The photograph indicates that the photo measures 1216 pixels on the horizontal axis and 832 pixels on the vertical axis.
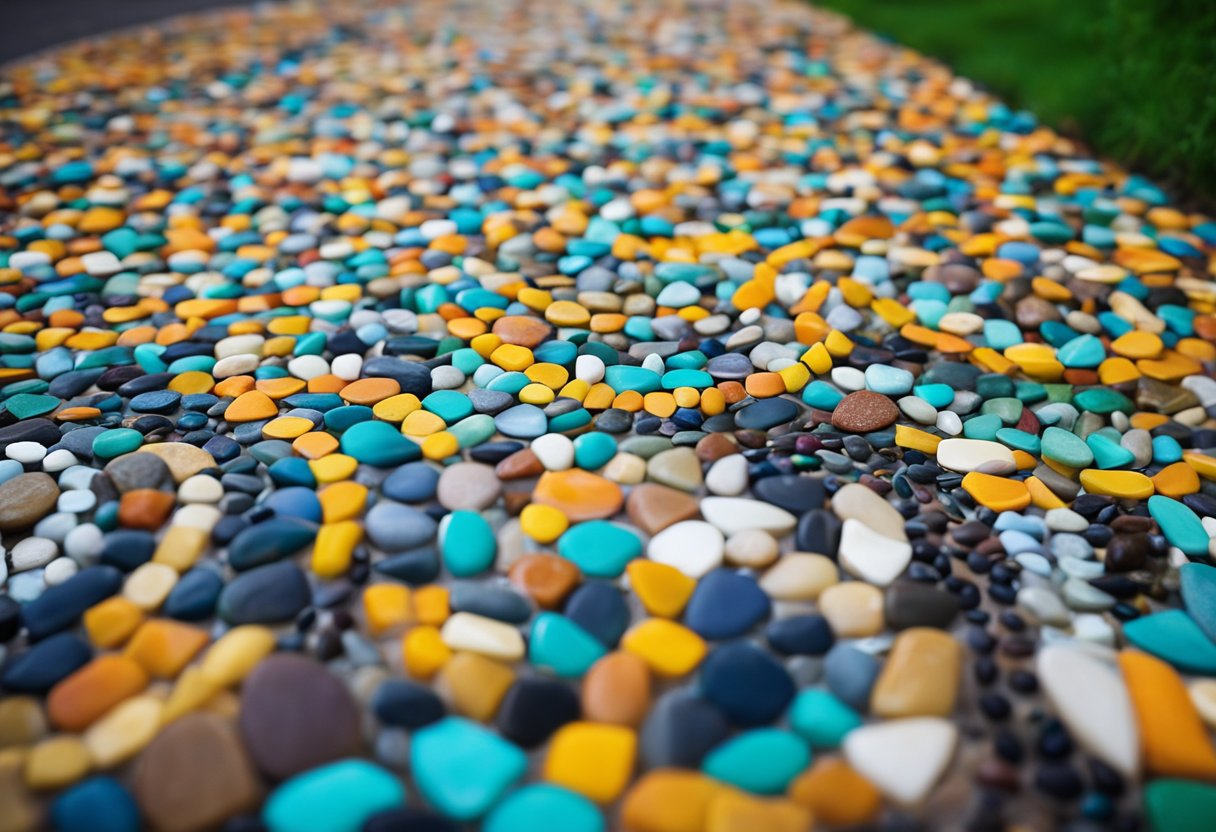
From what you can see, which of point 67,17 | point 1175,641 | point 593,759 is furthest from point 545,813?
point 67,17

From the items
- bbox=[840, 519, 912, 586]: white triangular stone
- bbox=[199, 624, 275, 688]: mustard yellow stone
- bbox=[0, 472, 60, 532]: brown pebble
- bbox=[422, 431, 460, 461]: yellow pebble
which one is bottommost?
bbox=[0, 472, 60, 532]: brown pebble

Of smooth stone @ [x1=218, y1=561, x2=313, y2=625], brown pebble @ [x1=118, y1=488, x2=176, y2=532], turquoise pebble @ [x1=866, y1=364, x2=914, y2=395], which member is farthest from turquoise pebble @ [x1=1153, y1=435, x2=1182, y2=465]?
brown pebble @ [x1=118, y1=488, x2=176, y2=532]

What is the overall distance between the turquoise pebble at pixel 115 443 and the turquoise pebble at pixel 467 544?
35 cm

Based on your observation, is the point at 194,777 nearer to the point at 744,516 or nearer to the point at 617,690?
the point at 617,690

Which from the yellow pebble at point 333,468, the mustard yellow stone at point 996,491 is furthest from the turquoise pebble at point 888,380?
the yellow pebble at point 333,468

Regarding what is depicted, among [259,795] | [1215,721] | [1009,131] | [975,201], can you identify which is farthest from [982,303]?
[259,795]

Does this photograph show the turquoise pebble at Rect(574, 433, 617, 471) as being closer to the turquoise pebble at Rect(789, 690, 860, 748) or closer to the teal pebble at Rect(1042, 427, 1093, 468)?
the turquoise pebble at Rect(789, 690, 860, 748)

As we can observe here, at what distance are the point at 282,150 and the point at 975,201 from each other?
1.20 m

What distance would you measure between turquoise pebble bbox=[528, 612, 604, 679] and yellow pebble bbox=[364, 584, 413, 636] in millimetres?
103

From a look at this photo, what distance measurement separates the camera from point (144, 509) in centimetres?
72

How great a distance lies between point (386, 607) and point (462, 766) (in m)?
0.15

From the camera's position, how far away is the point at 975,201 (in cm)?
129

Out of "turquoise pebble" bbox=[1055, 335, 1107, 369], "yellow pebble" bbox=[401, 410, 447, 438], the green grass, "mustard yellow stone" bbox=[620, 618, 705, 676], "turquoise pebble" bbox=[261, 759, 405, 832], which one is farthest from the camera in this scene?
the green grass

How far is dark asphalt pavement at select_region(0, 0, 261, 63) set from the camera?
1.95 m
